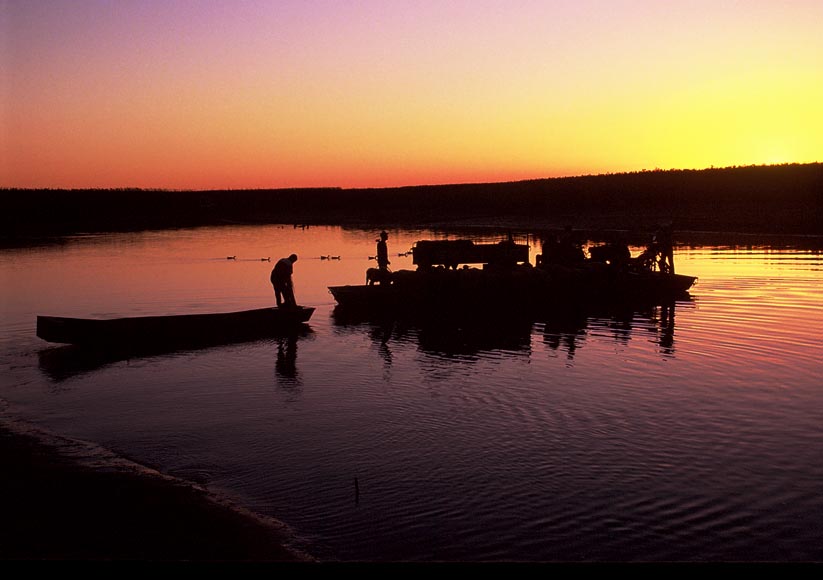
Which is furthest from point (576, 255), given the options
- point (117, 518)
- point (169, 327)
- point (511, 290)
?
point (117, 518)

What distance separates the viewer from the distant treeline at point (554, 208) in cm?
9388

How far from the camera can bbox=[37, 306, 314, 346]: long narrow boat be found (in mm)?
21375

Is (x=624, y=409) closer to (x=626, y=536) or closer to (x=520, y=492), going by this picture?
(x=520, y=492)

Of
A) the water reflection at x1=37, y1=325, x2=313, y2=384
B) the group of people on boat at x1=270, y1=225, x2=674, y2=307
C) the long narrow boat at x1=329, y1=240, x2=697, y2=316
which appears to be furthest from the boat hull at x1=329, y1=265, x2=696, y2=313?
the water reflection at x1=37, y1=325, x2=313, y2=384

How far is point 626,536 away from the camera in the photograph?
8844 mm

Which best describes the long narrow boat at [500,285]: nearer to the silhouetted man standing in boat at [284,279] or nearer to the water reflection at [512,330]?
the water reflection at [512,330]

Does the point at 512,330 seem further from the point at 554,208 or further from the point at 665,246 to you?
the point at 554,208

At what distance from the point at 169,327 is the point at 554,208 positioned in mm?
106128

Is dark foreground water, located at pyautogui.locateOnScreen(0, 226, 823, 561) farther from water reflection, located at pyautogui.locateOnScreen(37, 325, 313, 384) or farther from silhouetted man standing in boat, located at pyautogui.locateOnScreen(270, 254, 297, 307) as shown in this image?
silhouetted man standing in boat, located at pyautogui.locateOnScreen(270, 254, 297, 307)

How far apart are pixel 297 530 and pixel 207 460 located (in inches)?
128

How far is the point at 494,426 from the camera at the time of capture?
13.5 m

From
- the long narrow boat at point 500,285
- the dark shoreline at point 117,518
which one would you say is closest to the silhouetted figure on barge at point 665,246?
the long narrow boat at point 500,285

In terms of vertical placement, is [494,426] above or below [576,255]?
below

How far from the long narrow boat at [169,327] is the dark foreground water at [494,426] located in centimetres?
72
